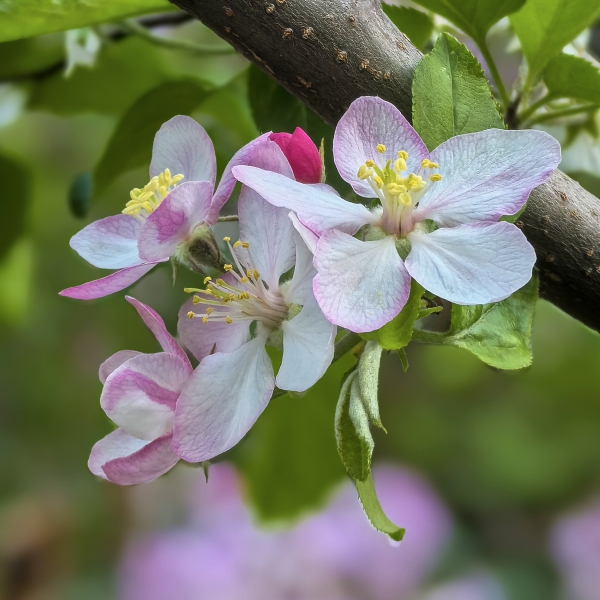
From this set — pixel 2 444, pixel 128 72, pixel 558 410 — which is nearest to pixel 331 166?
pixel 128 72

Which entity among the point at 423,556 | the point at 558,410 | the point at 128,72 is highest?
the point at 128,72

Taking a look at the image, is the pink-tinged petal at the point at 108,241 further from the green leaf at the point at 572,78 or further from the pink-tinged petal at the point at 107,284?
the green leaf at the point at 572,78

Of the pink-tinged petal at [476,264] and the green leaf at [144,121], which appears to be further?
the green leaf at [144,121]

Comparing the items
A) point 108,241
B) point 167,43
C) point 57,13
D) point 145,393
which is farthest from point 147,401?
point 167,43

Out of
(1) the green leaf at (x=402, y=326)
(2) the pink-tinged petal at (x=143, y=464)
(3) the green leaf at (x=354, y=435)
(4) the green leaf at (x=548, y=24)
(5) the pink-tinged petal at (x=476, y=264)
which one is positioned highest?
(4) the green leaf at (x=548, y=24)

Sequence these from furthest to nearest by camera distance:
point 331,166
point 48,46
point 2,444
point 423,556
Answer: point 2,444 → point 423,556 → point 48,46 → point 331,166

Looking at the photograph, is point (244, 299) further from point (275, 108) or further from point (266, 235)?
point (275, 108)

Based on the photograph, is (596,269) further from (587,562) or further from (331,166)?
(587,562)

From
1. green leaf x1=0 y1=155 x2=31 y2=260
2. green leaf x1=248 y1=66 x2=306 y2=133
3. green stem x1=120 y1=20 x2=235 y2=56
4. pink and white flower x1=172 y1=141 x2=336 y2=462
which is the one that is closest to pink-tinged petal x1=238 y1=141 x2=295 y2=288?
pink and white flower x1=172 y1=141 x2=336 y2=462

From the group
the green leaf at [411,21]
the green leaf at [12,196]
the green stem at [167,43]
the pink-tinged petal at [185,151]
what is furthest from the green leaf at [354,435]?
the green leaf at [12,196]
